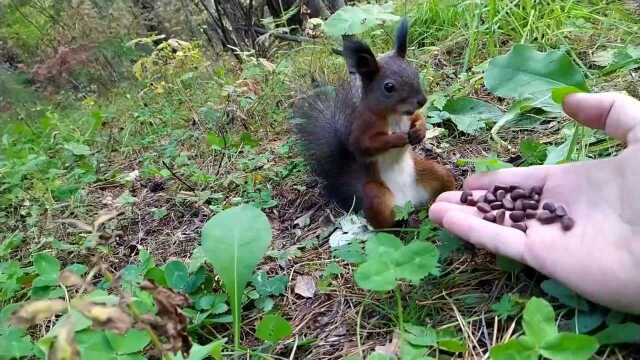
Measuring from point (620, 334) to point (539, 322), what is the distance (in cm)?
17

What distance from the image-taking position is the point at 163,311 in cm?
111

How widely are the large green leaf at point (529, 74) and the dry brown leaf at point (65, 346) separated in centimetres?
136

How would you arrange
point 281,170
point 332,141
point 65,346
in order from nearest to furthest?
point 65,346, point 332,141, point 281,170

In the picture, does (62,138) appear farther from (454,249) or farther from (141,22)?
(141,22)

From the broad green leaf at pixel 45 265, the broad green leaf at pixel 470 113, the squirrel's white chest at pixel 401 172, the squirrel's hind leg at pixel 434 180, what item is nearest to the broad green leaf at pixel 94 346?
the broad green leaf at pixel 45 265

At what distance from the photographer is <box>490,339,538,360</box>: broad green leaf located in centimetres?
120

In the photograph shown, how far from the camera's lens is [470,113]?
2436 mm

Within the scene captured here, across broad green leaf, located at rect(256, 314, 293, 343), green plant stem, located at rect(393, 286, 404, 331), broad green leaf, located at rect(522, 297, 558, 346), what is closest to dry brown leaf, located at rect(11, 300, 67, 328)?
broad green leaf, located at rect(256, 314, 293, 343)

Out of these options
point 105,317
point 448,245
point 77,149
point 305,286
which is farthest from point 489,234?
point 77,149

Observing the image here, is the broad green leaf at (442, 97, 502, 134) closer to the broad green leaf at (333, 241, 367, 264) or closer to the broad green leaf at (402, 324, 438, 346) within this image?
the broad green leaf at (333, 241, 367, 264)

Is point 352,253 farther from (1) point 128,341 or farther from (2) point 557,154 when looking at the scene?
(2) point 557,154

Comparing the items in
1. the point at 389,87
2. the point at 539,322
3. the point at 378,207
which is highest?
the point at 389,87

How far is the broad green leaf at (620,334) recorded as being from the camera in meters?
1.23

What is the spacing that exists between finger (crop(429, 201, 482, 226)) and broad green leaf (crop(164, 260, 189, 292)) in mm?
694
